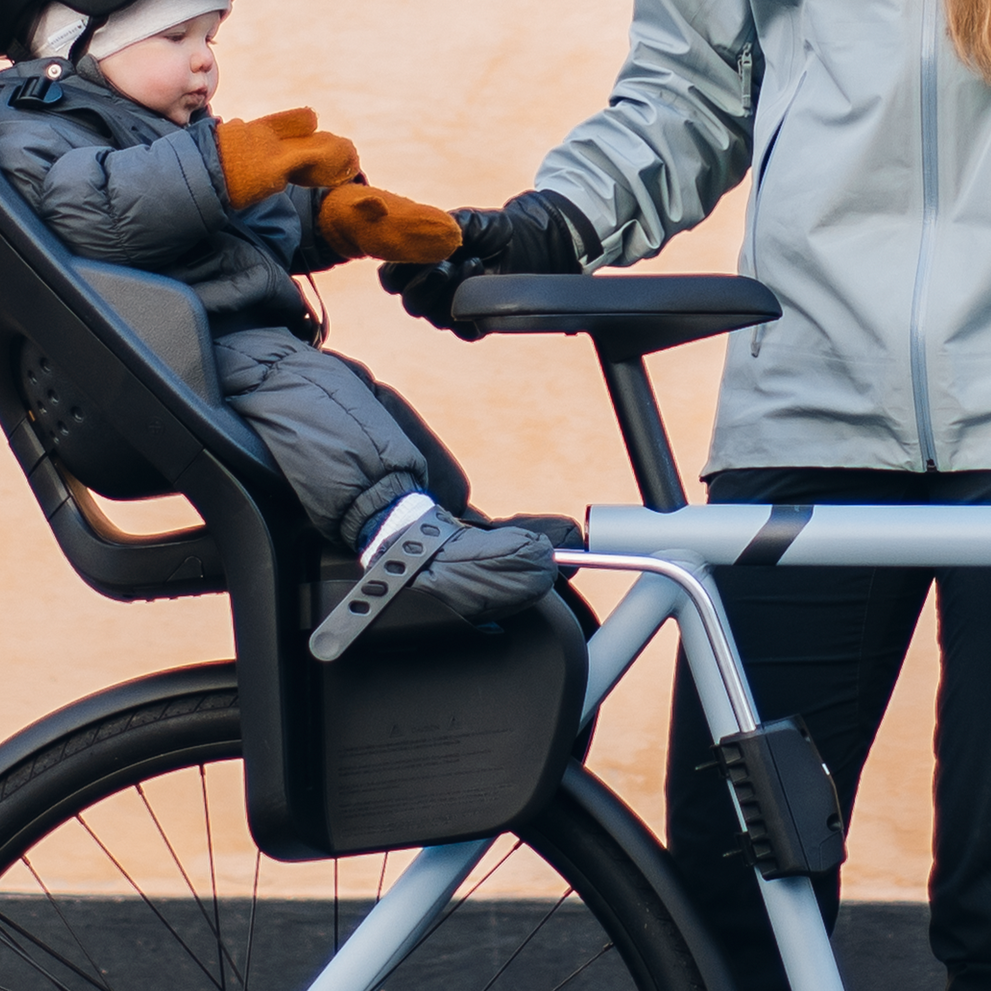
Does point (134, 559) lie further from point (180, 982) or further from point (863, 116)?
point (180, 982)

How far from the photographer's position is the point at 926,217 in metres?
1.12

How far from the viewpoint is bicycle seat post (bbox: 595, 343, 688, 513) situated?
3.25 ft

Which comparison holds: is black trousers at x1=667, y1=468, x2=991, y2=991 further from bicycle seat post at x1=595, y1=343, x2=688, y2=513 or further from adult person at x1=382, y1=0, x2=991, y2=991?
bicycle seat post at x1=595, y1=343, x2=688, y2=513

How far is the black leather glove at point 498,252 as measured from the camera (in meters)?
1.13

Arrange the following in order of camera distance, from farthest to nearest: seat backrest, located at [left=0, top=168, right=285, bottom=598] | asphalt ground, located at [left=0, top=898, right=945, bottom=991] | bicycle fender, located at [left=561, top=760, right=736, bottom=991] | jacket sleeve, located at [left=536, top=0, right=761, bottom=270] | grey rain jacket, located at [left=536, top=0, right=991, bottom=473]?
asphalt ground, located at [left=0, top=898, right=945, bottom=991] → jacket sleeve, located at [left=536, top=0, right=761, bottom=270] → grey rain jacket, located at [left=536, top=0, right=991, bottom=473] → bicycle fender, located at [left=561, top=760, right=736, bottom=991] → seat backrest, located at [left=0, top=168, right=285, bottom=598]

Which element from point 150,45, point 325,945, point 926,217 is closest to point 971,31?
point 926,217

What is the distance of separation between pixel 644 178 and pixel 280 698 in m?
0.62

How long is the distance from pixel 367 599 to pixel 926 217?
57 centimetres

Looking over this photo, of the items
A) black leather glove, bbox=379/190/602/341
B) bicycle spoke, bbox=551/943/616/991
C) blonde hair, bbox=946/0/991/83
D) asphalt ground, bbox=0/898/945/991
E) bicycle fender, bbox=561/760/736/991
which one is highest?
blonde hair, bbox=946/0/991/83

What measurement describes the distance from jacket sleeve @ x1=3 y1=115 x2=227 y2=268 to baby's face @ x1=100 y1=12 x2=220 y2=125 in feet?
0.50

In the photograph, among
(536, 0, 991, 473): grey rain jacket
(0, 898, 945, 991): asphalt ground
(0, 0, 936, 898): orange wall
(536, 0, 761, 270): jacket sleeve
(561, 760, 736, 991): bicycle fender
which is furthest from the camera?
(0, 0, 936, 898): orange wall

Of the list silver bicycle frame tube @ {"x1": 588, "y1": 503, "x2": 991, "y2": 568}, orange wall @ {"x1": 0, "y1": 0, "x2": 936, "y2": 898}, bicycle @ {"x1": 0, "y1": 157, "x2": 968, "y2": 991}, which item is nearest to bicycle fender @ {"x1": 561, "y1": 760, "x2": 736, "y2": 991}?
bicycle @ {"x1": 0, "y1": 157, "x2": 968, "y2": 991}

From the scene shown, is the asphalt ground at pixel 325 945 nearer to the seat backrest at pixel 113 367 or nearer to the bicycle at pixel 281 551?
the bicycle at pixel 281 551

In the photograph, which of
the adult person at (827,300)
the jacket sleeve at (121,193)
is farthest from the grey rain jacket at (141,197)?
the adult person at (827,300)
